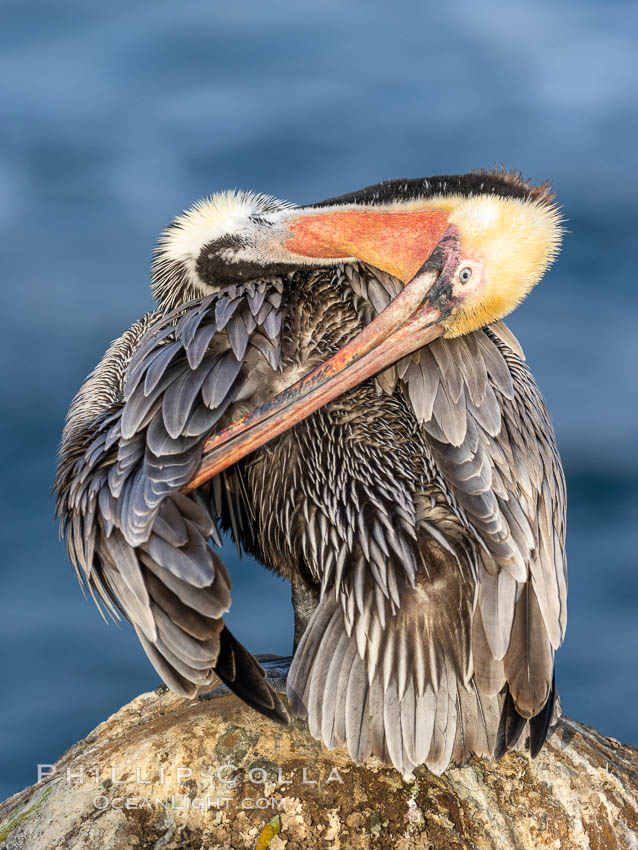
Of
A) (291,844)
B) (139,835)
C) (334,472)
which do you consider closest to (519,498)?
(334,472)

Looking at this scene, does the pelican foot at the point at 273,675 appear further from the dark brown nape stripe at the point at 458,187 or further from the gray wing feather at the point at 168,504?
the dark brown nape stripe at the point at 458,187

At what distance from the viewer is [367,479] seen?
9.39 feet

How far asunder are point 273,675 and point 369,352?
3.82 ft

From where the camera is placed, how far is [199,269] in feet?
12.0

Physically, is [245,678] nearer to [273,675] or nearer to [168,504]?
[168,504]

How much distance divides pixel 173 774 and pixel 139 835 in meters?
0.18

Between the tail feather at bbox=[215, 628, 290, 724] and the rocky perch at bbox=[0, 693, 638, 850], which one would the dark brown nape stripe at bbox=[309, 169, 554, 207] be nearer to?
the tail feather at bbox=[215, 628, 290, 724]

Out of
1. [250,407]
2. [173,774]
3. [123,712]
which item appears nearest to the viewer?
[173,774]

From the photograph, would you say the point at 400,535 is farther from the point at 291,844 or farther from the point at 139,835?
the point at 139,835

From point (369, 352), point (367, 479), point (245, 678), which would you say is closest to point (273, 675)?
point (245, 678)

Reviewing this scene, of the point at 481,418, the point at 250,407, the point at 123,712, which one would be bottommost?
the point at 123,712

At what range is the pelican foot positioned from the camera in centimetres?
332

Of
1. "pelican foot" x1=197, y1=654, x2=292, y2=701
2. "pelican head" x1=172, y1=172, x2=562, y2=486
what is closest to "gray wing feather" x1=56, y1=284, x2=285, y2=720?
"pelican head" x1=172, y1=172, x2=562, y2=486

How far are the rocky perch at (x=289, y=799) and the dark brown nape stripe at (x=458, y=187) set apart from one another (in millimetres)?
1559
